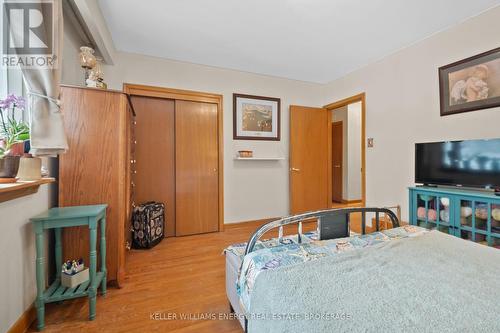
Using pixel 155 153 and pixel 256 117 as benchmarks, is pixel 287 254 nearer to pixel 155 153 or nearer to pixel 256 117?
pixel 155 153

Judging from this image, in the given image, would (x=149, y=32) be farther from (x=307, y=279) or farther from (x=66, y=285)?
(x=307, y=279)

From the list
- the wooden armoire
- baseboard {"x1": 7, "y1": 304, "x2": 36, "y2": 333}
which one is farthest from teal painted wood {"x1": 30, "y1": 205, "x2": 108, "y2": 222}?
baseboard {"x1": 7, "y1": 304, "x2": 36, "y2": 333}

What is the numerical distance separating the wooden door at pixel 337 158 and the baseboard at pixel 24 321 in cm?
565

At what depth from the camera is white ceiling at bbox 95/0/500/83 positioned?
2.06 metres

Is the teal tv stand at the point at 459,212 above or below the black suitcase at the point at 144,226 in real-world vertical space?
above

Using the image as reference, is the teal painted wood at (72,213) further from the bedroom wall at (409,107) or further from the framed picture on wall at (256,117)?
the bedroom wall at (409,107)

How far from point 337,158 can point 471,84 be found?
372 cm

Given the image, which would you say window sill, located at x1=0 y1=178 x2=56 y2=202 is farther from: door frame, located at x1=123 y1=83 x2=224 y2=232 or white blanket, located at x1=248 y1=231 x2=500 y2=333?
door frame, located at x1=123 y1=83 x2=224 y2=232

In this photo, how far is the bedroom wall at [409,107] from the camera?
2.17 m

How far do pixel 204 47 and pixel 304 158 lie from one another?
2.28 m

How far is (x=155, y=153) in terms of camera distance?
315 centimetres

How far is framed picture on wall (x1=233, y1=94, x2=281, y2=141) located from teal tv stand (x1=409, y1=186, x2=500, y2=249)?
212cm

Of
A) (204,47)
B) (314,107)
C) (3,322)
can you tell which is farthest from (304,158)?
(3,322)

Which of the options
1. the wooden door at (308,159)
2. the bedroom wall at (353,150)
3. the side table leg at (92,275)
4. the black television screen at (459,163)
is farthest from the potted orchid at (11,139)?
the bedroom wall at (353,150)
